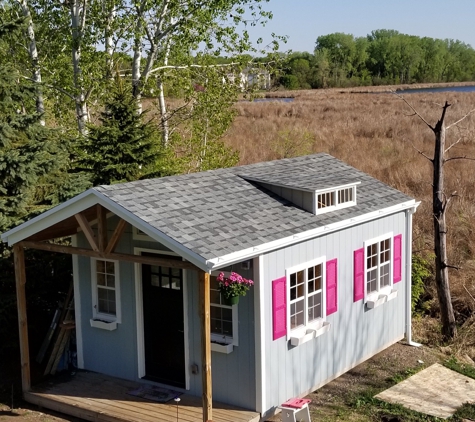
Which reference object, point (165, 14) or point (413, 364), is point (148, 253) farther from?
point (165, 14)

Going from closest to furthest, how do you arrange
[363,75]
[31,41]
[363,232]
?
[363,232] → [31,41] → [363,75]

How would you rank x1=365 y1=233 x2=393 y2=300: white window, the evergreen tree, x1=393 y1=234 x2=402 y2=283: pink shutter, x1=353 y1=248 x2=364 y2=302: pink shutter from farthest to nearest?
the evergreen tree < x1=393 y1=234 x2=402 y2=283: pink shutter < x1=365 y1=233 x2=393 y2=300: white window < x1=353 y1=248 x2=364 y2=302: pink shutter

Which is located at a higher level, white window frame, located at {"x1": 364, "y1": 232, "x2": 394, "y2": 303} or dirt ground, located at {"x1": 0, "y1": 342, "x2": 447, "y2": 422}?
white window frame, located at {"x1": 364, "y1": 232, "x2": 394, "y2": 303}

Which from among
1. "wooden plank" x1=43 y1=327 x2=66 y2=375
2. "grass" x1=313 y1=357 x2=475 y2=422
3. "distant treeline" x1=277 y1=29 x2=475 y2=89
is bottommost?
"grass" x1=313 y1=357 x2=475 y2=422

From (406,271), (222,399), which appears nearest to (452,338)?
(406,271)

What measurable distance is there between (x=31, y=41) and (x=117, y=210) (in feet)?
39.3

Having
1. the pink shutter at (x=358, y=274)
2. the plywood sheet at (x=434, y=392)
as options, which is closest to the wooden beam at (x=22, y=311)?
the pink shutter at (x=358, y=274)

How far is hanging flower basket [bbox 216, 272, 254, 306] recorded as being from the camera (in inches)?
328

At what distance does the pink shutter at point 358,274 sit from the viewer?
10750 mm

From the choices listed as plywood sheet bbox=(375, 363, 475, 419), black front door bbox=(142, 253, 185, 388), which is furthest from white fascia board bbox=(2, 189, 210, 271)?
plywood sheet bbox=(375, 363, 475, 419)

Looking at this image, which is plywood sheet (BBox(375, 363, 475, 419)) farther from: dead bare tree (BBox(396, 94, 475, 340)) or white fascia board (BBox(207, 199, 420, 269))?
white fascia board (BBox(207, 199, 420, 269))

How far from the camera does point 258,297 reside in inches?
347

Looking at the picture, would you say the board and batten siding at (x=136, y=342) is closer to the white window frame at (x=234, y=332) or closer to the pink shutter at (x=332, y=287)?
the white window frame at (x=234, y=332)

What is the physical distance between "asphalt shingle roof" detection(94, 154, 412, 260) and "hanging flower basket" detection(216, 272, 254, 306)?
380 millimetres
